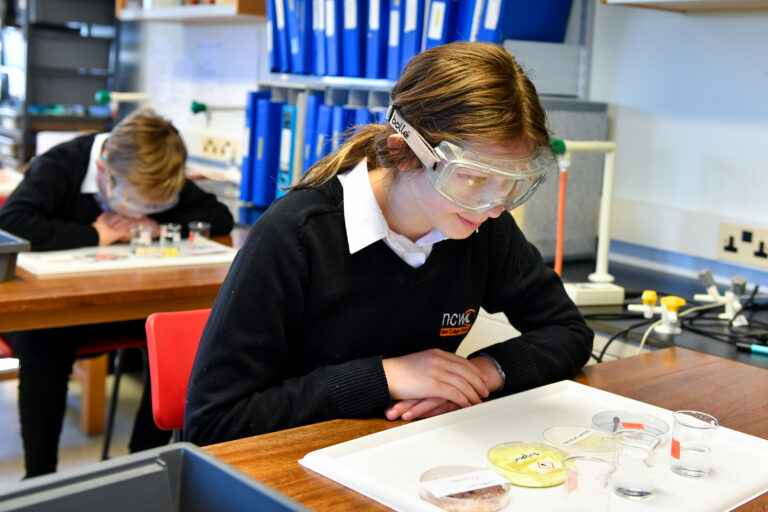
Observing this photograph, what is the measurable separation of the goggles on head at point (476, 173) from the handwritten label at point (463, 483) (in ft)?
1.18

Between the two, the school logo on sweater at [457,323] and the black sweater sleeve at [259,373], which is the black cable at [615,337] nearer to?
the school logo on sweater at [457,323]

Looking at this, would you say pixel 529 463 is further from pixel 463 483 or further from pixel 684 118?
pixel 684 118

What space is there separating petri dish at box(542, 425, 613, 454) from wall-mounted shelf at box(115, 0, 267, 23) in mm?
2411

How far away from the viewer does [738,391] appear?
1367 millimetres

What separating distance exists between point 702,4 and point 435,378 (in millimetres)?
1321

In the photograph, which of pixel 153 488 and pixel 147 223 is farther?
pixel 147 223

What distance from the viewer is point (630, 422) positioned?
3.71ft

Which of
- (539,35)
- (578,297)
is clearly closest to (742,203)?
(578,297)

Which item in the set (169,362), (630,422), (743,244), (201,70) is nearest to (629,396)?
(630,422)

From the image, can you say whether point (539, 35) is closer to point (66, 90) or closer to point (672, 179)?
point (672, 179)

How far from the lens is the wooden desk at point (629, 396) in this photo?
0.92m

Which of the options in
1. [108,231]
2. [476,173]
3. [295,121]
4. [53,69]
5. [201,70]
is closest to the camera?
[476,173]

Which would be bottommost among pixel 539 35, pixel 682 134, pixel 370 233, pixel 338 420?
pixel 338 420

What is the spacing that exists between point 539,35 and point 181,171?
103 centimetres
